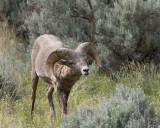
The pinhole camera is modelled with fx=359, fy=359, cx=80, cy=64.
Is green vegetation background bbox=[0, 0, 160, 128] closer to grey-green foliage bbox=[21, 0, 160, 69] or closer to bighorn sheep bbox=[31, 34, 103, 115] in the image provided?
grey-green foliage bbox=[21, 0, 160, 69]

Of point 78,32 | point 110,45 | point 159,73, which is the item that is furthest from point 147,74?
point 78,32

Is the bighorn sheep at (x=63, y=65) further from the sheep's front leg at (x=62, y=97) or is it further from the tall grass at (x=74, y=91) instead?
the tall grass at (x=74, y=91)

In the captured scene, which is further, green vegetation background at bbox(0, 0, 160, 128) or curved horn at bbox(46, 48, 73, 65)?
green vegetation background at bbox(0, 0, 160, 128)

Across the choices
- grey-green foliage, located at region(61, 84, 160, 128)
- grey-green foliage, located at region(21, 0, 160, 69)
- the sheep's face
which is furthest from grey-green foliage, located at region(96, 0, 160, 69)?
grey-green foliage, located at region(61, 84, 160, 128)

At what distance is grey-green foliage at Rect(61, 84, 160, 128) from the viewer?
4605 millimetres

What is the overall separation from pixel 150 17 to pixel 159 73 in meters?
1.56

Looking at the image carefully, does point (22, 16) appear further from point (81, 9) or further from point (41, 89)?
point (41, 89)

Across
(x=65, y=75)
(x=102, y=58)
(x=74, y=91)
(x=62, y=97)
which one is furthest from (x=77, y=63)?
(x=102, y=58)

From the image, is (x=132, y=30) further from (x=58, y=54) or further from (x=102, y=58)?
(x=58, y=54)

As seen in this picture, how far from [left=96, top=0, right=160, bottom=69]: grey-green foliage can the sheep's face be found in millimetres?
3325

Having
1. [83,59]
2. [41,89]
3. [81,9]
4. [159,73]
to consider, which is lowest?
[41,89]

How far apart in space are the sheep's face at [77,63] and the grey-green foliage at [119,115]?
0.73 m

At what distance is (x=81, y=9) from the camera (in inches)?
408

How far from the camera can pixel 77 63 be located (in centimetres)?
568
